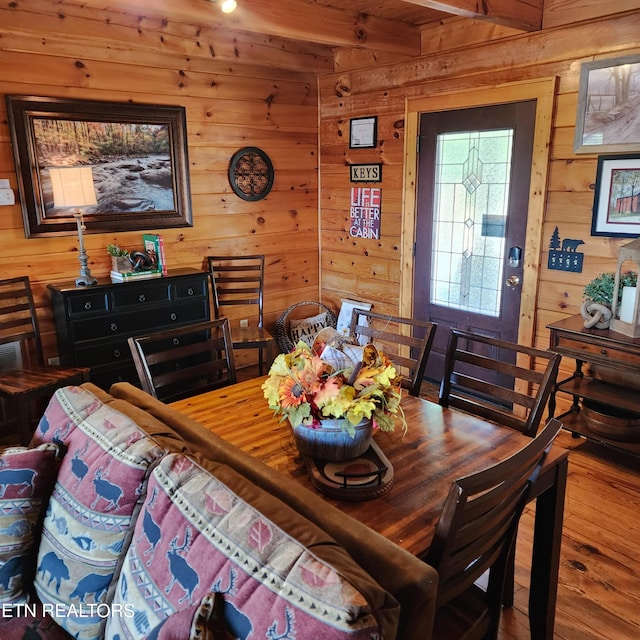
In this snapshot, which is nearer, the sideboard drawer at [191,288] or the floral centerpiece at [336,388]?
the floral centerpiece at [336,388]

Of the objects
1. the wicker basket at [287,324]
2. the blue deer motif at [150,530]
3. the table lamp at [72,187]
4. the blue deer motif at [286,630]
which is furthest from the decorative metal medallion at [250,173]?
the blue deer motif at [286,630]

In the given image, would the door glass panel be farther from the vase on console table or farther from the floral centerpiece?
the vase on console table

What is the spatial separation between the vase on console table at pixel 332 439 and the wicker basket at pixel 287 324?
3048 millimetres

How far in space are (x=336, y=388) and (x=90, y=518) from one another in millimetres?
724

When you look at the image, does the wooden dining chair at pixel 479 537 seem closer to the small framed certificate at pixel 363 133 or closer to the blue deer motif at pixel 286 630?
the blue deer motif at pixel 286 630

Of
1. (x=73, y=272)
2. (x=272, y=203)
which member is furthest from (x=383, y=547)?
(x=272, y=203)

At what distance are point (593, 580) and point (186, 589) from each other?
182 centimetres

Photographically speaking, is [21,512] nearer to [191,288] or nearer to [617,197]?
[191,288]

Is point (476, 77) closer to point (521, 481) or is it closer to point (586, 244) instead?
point (586, 244)

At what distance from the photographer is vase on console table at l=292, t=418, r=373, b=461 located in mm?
1594

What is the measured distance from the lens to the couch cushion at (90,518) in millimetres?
1407

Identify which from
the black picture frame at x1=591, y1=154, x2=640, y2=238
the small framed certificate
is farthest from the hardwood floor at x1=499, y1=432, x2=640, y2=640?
the small framed certificate

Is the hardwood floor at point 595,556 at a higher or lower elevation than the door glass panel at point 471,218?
lower

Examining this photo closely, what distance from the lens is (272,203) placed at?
4.75 metres
